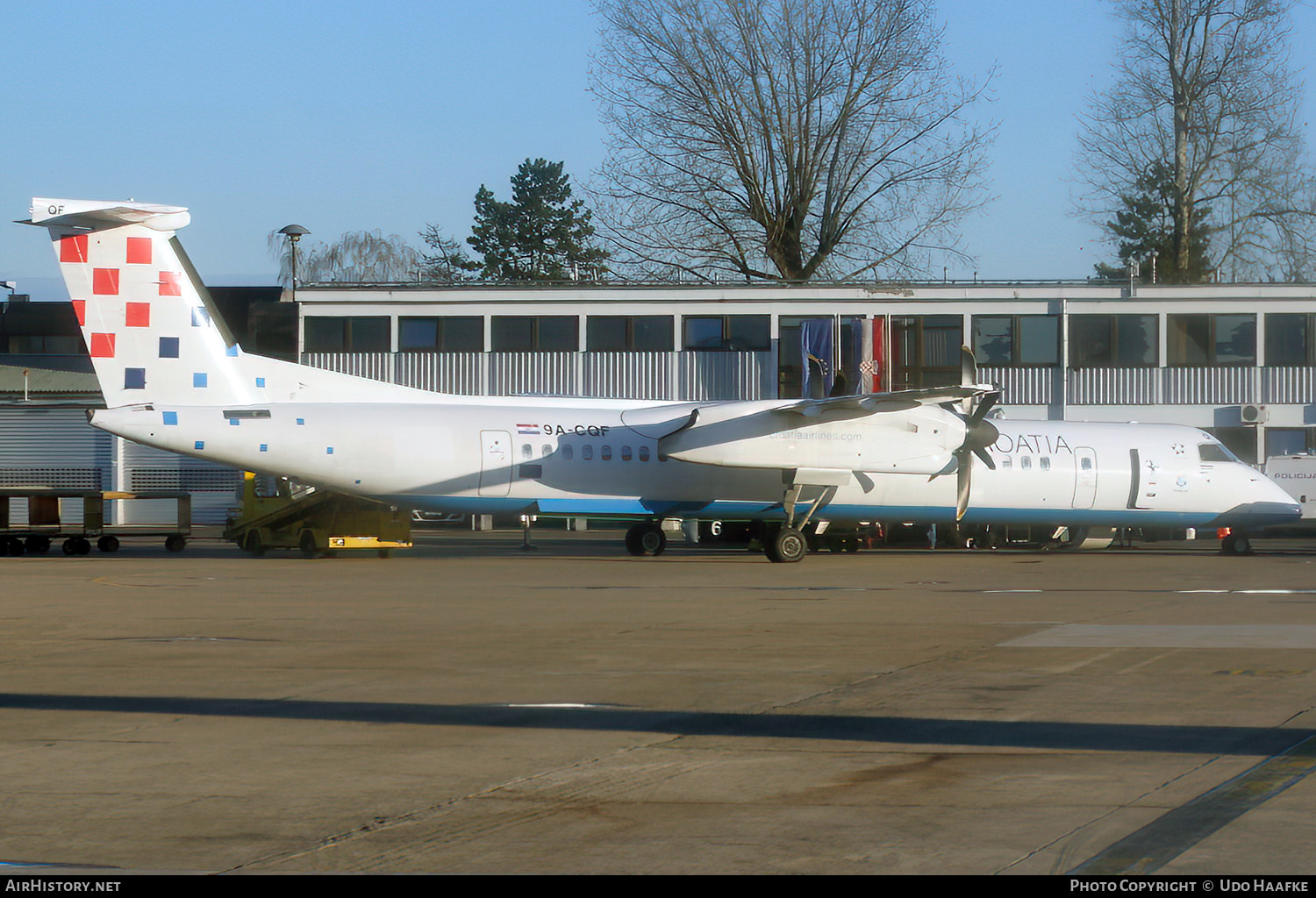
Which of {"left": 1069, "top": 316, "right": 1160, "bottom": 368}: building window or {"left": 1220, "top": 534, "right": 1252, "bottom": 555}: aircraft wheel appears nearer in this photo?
{"left": 1220, "top": 534, "right": 1252, "bottom": 555}: aircraft wheel

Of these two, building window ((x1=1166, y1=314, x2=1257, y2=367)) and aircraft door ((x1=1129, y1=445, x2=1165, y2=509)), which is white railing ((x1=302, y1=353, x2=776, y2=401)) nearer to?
building window ((x1=1166, y1=314, x2=1257, y2=367))

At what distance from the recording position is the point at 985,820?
515 cm

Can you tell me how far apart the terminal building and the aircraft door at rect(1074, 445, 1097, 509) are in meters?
11.6

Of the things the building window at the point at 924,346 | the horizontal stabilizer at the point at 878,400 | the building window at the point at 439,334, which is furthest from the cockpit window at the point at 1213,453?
the building window at the point at 439,334

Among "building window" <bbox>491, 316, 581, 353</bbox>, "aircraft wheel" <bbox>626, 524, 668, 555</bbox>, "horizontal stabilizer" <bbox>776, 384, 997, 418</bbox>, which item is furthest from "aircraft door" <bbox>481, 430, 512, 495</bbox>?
"building window" <bbox>491, 316, 581, 353</bbox>

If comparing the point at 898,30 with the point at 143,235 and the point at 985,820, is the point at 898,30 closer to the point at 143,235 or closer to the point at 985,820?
the point at 143,235

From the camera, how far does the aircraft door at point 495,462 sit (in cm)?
2248

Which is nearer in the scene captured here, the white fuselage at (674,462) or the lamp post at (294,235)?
the white fuselage at (674,462)

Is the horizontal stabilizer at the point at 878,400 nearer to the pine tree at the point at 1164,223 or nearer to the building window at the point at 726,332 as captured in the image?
the building window at the point at 726,332

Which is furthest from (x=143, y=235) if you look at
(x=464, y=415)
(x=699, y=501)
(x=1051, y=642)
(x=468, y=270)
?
(x=468, y=270)

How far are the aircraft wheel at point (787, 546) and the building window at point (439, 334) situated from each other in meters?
16.8

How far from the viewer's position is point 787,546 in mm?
23578

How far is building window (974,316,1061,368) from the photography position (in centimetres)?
3700
